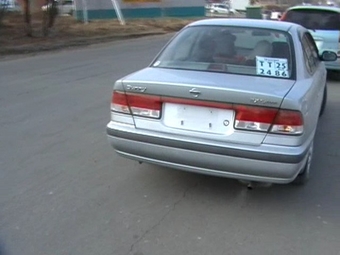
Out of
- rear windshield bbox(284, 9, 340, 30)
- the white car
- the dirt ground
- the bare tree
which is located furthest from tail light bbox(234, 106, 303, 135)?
the white car

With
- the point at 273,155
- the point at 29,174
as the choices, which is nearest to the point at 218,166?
the point at 273,155

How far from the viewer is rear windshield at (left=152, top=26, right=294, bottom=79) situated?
385 centimetres

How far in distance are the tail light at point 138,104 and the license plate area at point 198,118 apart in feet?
0.27

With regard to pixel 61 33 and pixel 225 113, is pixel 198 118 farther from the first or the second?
pixel 61 33

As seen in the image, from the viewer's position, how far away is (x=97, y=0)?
27141mm

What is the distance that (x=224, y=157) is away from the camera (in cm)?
324

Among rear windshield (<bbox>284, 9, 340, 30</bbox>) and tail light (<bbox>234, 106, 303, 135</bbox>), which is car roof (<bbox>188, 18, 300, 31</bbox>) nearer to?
tail light (<bbox>234, 106, 303, 135</bbox>)

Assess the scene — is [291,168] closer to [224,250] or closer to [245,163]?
[245,163]

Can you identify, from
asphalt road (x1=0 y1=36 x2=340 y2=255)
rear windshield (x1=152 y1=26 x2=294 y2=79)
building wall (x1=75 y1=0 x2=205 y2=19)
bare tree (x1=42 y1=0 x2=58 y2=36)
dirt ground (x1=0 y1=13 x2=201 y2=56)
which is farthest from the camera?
building wall (x1=75 y1=0 x2=205 y2=19)

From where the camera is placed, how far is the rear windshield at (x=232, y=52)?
152 inches

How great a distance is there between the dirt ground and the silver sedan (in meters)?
11.2

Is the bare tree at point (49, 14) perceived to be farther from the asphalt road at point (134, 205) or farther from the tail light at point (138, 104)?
the tail light at point (138, 104)

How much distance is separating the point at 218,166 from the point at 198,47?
1.43 meters

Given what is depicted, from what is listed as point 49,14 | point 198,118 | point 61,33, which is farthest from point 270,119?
point 61,33
